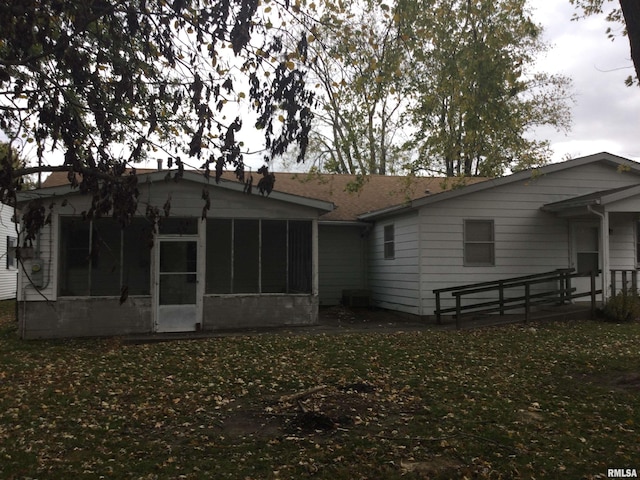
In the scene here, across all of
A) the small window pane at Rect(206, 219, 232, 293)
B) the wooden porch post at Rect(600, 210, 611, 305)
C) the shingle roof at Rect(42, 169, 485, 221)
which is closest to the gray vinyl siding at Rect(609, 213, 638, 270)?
the wooden porch post at Rect(600, 210, 611, 305)

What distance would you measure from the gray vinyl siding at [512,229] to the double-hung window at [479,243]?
13 centimetres

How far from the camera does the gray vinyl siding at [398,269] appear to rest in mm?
14241

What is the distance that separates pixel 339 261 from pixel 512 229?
5486mm

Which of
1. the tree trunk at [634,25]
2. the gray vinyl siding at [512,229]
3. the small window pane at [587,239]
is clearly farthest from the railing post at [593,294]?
the tree trunk at [634,25]

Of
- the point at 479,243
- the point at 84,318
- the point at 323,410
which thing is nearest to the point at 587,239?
the point at 479,243

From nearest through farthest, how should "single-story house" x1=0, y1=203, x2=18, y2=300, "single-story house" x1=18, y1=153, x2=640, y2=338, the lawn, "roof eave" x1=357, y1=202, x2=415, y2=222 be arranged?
the lawn < "single-story house" x1=18, y1=153, x2=640, y2=338 < "roof eave" x1=357, y1=202, x2=415, y2=222 < "single-story house" x1=0, y1=203, x2=18, y2=300

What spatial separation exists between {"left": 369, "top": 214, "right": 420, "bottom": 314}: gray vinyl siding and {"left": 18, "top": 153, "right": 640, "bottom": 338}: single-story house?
65mm

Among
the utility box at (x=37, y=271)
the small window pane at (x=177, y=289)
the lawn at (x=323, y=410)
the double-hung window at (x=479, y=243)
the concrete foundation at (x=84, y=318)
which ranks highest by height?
the double-hung window at (x=479, y=243)

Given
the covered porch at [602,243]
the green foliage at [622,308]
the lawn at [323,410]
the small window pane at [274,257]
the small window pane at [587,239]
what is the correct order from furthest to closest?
the small window pane at [587,239], the covered porch at [602,243], the green foliage at [622,308], the small window pane at [274,257], the lawn at [323,410]

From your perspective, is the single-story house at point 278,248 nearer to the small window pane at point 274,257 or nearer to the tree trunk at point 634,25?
the small window pane at point 274,257

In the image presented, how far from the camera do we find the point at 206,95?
624 centimetres

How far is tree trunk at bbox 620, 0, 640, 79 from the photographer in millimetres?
→ 5711

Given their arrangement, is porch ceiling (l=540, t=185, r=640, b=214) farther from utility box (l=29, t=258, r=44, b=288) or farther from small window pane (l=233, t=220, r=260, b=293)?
utility box (l=29, t=258, r=44, b=288)

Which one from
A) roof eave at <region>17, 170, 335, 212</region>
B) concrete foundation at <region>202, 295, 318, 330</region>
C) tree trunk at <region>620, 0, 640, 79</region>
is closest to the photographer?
tree trunk at <region>620, 0, 640, 79</region>
